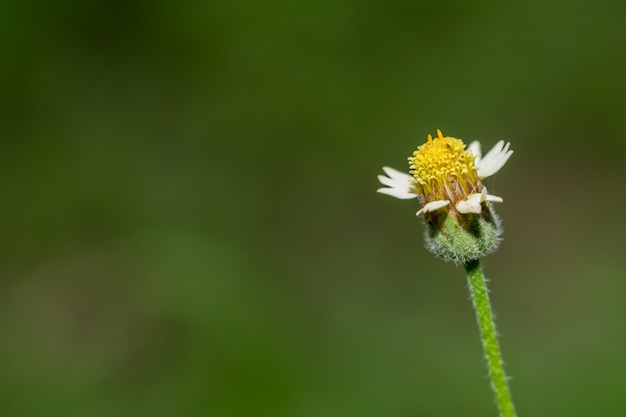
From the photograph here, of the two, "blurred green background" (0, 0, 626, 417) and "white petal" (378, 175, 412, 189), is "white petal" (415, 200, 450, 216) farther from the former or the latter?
"blurred green background" (0, 0, 626, 417)

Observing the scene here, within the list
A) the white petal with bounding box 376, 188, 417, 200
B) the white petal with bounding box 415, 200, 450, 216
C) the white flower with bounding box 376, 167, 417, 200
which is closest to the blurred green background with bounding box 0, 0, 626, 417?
the white flower with bounding box 376, 167, 417, 200

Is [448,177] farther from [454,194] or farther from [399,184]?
[399,184]

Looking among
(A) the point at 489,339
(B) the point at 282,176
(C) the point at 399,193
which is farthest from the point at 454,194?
(B) the point at 282,176

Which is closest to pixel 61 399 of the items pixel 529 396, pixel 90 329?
pixel 90 329

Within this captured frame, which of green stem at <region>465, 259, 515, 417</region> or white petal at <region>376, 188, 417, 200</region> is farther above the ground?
white petal at <region>376, 188, 417, 200</region>

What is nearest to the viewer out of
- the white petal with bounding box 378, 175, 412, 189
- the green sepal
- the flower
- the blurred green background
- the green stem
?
the green stem

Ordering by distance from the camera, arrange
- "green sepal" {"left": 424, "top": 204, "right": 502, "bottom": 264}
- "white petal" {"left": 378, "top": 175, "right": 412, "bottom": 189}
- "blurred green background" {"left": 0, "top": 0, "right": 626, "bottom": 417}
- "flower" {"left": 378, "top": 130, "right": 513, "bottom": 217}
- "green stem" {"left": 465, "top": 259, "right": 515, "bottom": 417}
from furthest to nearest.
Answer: "blurred green background" {"left": 0, "top": 0, "right": 626, "bottom": 417}, "white petal" {"left": 378, "top": 175, "right": 412, "bottom": 189}, "flower" {"left": 378, "top": 130, "right": 513, "bottom": 217}, "green sepal" {"left": 424, "top": 204, "right": 502, "bottom": 264}, "green stem" {"left": 465, "top": 259, "right": 515, "bottom": 417}

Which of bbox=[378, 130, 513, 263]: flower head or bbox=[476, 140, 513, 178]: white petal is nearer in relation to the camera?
bbox=[378, 130, 513, 263]: flower head
